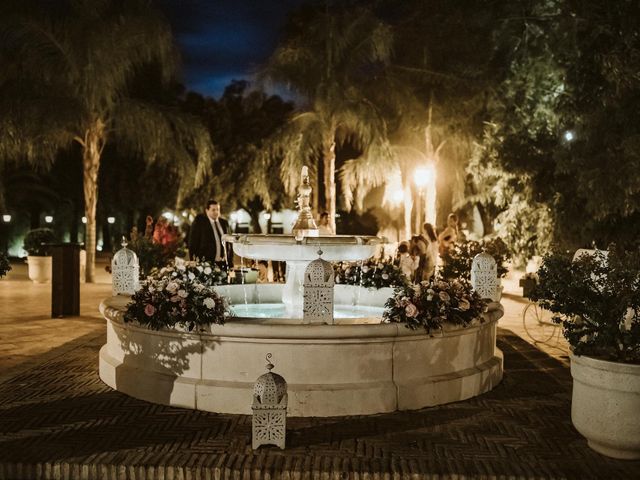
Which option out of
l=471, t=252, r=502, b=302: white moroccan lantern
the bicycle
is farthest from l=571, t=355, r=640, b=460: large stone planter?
the bicycle

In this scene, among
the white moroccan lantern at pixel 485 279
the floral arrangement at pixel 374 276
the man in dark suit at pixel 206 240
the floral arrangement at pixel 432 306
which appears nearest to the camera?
the floral arrangement at pixel 432 306

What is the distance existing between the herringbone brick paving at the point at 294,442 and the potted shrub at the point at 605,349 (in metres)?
0.23

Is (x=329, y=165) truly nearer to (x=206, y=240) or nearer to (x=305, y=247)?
(x=206, y=240)

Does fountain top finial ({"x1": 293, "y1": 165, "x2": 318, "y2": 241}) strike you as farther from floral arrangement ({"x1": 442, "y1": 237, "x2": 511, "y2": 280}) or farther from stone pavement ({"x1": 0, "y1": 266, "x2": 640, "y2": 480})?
floral arrangement ({"x1": 442, "y1": 237, "x2": 511, "y2": 280})

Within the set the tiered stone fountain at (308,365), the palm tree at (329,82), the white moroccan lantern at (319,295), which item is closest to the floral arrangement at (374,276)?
the tiered stone fountain at (308,365)

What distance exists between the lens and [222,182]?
30.7 meters

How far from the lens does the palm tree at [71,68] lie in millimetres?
18531

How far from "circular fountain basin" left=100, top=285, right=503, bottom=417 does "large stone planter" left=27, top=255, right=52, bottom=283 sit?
13.6m

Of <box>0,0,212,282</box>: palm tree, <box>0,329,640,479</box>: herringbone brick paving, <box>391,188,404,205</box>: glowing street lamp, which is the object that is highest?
<box>0,0,212,282</box>: palm tree

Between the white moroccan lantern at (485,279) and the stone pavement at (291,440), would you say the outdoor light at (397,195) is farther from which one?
the stone pavement at (291,440)

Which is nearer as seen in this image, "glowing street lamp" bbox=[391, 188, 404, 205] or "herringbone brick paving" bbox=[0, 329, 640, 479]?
"herringbone brick paving" bbox=[0, 329, 640, 479]

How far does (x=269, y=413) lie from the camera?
18.9 ft

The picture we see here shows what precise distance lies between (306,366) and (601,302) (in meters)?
2.73

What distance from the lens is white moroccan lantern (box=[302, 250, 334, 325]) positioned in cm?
687
